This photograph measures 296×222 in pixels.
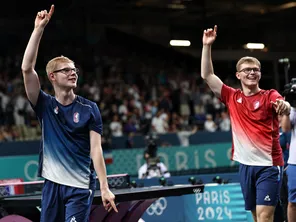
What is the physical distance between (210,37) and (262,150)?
1361mm

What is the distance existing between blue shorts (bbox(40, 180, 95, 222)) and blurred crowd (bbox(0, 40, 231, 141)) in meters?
14.5

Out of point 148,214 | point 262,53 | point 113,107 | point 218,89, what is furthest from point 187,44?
point 218,89

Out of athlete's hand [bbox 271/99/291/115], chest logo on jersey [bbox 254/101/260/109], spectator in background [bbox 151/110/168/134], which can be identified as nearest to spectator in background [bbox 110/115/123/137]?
spectator in background [bbox 151/110/168/134]

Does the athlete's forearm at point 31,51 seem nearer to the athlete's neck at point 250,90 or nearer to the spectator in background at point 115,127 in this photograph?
the athlete's neck at point 250,90

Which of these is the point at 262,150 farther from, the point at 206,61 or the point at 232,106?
the point at 206,61

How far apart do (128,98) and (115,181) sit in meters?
15.7

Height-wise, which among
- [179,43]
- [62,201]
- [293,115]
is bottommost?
[62,201]

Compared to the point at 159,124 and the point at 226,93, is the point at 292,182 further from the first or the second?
the point at 159,124

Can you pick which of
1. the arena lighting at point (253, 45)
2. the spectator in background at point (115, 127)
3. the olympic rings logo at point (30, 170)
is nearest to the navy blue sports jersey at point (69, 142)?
the olympic rings logo at point (30, 170)

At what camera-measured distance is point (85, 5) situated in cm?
2845

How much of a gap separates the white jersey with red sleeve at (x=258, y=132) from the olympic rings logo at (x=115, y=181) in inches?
A: 97.0

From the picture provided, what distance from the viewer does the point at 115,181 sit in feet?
35.0

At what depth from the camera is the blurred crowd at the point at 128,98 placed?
77.7ft

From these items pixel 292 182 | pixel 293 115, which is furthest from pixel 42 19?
pixel 292 182
